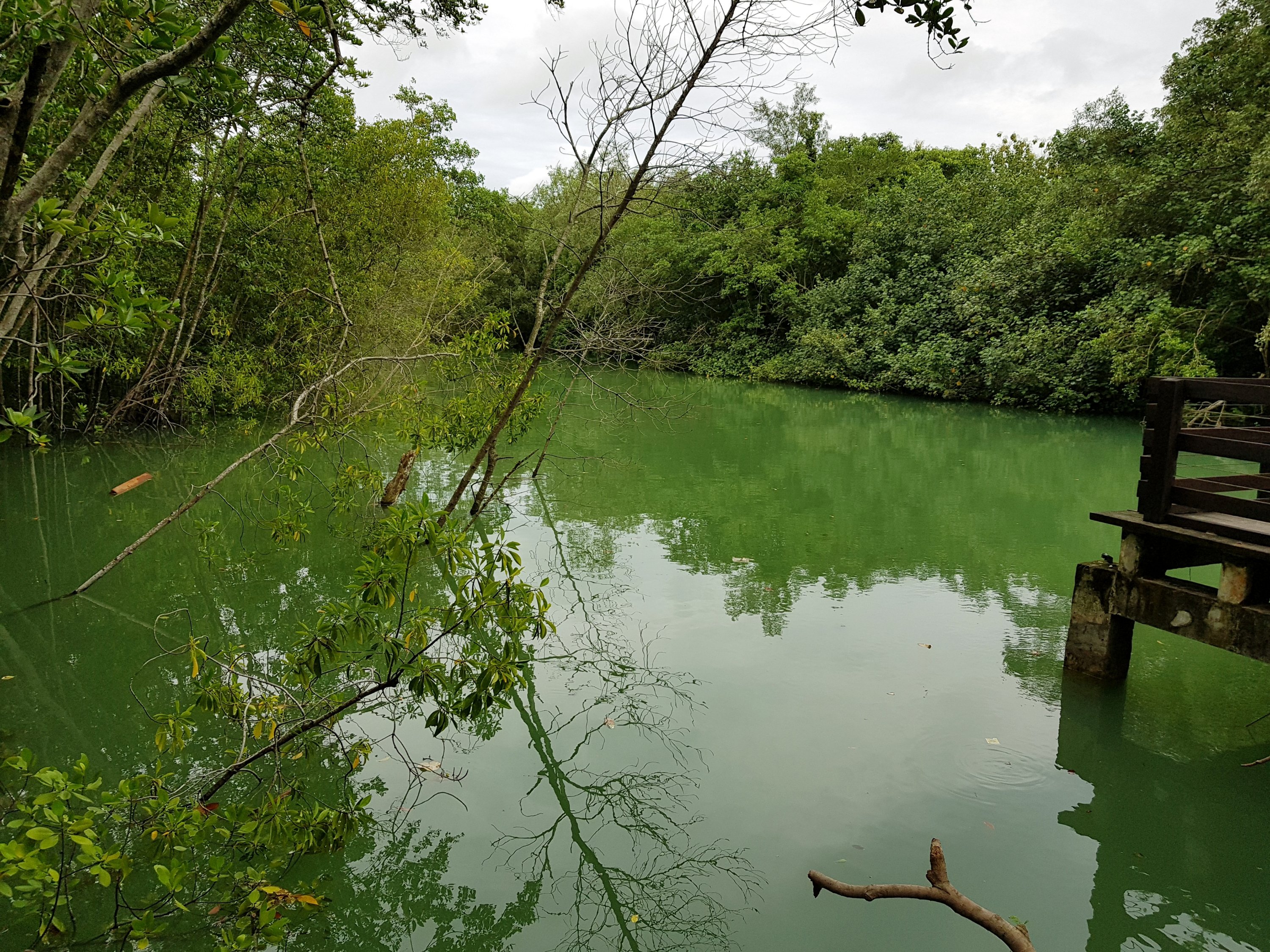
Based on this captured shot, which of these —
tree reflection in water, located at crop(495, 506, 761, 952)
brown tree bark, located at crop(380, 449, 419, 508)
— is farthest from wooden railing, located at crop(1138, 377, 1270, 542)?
brown tree bark, located at crop(380, 449, 419, 508)

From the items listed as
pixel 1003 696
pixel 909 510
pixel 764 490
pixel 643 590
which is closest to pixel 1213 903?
pixel 1003 696

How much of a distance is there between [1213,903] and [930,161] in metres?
30.7

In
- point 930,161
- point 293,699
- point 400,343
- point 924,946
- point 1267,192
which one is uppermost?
point 930,161

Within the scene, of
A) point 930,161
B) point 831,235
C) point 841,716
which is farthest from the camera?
point 930,161

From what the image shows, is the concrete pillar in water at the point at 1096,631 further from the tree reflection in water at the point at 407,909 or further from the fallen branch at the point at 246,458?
the fallen branch at the point at 246,458

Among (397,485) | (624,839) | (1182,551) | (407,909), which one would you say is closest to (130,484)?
(397,485)

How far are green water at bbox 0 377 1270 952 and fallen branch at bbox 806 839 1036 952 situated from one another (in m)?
1.08

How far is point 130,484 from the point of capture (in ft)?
31.6

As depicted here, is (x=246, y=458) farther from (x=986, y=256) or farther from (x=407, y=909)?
(x=986, y=256)

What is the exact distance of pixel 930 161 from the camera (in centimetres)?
2988

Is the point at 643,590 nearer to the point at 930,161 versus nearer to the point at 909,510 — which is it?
the point at 909,510

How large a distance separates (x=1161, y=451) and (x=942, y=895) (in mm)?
3392

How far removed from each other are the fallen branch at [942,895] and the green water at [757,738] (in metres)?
1.08

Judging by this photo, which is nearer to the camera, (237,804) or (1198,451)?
(237,804)
